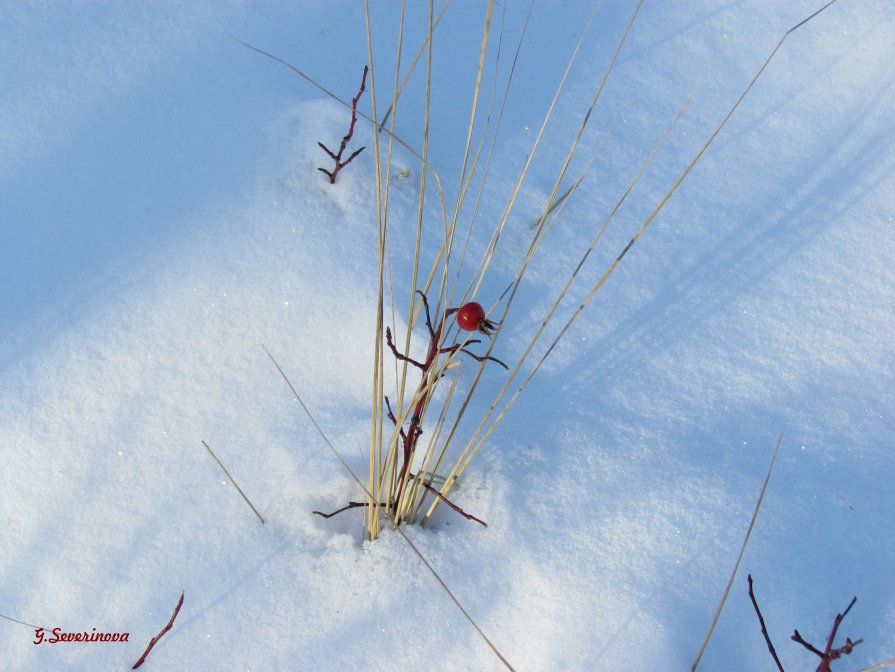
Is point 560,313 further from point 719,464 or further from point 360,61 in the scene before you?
point 360,61

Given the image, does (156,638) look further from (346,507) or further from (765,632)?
(765,632)

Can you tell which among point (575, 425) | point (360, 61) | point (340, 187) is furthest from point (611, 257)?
point (360, 61)

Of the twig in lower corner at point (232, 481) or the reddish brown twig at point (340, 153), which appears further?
the reddish brown twig at point (340, 153)

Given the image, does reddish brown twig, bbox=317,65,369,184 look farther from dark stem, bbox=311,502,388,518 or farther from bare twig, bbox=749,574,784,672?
bare twig, bbox=749,574,784,672

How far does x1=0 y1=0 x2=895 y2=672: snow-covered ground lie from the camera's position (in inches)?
35.5

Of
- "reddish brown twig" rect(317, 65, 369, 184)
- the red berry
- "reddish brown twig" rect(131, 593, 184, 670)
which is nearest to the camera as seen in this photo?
the red berry

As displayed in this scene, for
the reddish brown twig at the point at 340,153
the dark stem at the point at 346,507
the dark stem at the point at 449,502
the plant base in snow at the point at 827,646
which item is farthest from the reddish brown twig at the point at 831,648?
the reddish brown twig at the point at 340,153

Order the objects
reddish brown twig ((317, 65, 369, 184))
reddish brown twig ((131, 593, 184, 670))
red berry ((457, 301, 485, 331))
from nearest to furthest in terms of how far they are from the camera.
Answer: red berry ((457, 301, 485, 331)) → reddish brown twig ((131, 593, 184, 670)) → reddish brown twig ((317, 65, 369, 184))

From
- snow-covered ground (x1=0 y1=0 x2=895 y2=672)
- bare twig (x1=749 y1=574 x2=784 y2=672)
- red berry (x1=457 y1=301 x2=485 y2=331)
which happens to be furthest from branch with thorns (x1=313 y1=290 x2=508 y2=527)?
bare twig (x1=749 y1=574 x2=784 y2=672)

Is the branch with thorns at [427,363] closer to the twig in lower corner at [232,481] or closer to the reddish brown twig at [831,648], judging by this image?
the twig in lower corner at [232,481]

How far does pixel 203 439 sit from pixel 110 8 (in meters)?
0.86

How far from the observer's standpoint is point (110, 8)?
4.13 feet

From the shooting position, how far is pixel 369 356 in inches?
41.8

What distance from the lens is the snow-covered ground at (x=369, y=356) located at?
902mm
